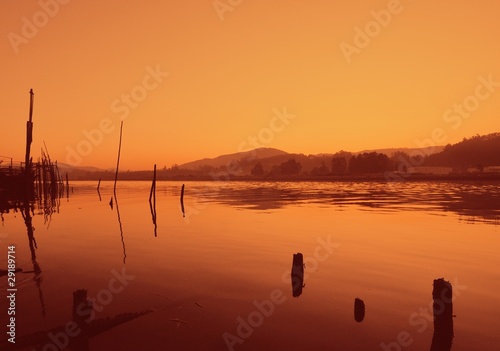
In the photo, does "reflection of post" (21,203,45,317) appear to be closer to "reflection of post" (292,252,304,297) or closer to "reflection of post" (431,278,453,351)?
"reflection of post" (292,252,304,297)

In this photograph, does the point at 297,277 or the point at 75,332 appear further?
the point at 297,277

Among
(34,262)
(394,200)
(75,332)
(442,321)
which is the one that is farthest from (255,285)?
(394,200)

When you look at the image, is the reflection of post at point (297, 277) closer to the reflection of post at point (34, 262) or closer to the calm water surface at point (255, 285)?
the calm water surface at point (255, 285)

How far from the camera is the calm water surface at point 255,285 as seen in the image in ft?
34.6

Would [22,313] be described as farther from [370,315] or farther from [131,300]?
[370,315]

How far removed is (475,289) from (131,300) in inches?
492

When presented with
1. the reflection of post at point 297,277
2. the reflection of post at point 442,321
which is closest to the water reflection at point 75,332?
the reflection of post at point 297,277

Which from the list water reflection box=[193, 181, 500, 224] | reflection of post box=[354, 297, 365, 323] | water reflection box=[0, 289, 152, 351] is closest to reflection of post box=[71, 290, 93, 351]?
water reflection box=[0, 289, 152, 351]

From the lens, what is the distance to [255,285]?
15.2 m

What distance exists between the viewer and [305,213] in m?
39.9

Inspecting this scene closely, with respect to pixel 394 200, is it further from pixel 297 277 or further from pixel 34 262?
pixel 34 262

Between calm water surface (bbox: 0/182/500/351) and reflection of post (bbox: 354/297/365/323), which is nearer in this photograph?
calm water surface (bbox: 0/182/500/351)

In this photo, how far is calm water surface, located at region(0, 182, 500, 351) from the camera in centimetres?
1054

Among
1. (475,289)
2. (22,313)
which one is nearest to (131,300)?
(22,313)
